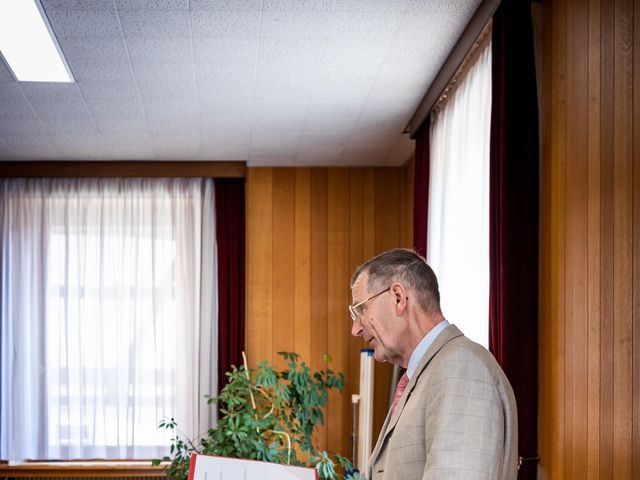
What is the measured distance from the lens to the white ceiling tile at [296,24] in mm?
2970

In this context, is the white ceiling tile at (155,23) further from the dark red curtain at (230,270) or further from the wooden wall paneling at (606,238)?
the dark red curtain at (230,270)

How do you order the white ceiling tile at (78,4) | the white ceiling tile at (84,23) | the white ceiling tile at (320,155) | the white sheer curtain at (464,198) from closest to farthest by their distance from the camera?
1. the white ceiling tile at (78,4)
2. the white ceiling tile at (84,23)
3. the white sheer curtain at (464,198)
4. the white ceiling tile at (320,155)

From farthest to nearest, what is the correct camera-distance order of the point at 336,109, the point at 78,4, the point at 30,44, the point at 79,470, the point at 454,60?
the point at 79,470
the point at 336,109
the point at 454,60
the point at 30,44
the point at 78,4

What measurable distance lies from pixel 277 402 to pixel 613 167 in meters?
2.98

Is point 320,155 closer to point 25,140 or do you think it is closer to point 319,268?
point 319,268

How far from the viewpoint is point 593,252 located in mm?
2092

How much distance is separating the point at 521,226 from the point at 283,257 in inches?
138

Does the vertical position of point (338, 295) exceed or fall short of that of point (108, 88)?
it falls short

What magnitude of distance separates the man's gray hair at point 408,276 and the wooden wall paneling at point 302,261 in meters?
4.13

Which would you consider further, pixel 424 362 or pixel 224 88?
pixel 224 88

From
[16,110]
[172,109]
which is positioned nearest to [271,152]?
[172,109]

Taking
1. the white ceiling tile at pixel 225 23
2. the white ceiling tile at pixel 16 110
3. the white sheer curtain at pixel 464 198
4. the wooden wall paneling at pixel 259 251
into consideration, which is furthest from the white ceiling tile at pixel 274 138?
the white ceiling tile at pixel 225 23

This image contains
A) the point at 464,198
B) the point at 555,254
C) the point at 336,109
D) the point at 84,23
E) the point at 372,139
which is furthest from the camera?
the point at 372,139

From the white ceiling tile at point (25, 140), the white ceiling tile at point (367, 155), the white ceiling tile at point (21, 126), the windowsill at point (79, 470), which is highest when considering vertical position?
the white ceiling tile at point (21, 126)
